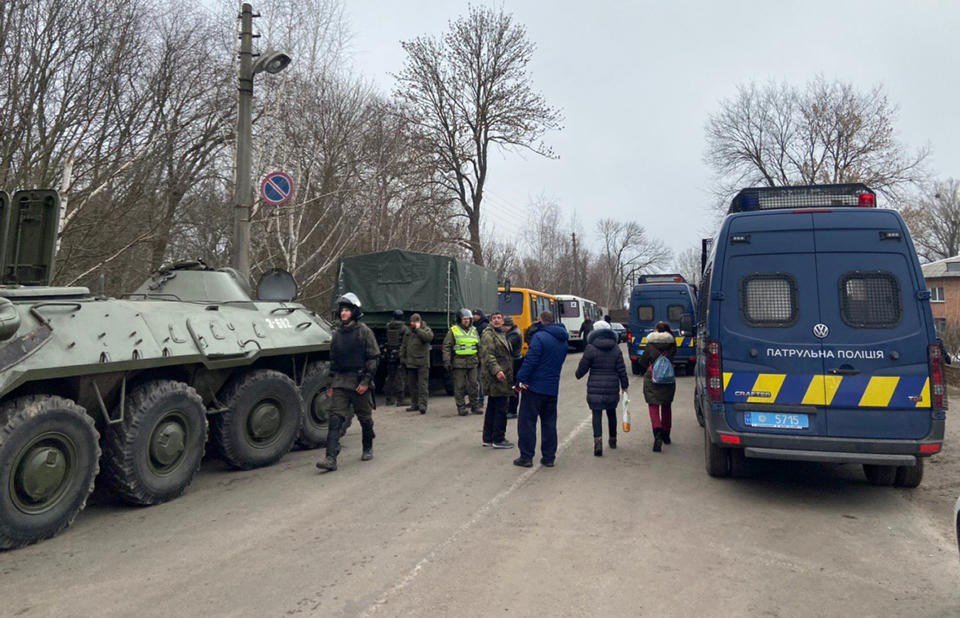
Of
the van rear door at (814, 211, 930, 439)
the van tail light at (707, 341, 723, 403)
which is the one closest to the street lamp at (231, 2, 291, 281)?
the van tail light at (707, 341, 723, 403)

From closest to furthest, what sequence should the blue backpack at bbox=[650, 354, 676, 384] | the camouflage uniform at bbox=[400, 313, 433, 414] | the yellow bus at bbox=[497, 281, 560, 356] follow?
the blue backpack at bbox=[650, 354, 676, 384] → the camouflage uniform at bbox=[400, 313, 433, 414] → the yellow bus at bbox=[497, 281, 560, 356]

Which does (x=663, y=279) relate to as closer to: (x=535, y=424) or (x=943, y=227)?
(x=535, y=424)

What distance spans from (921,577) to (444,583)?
2961mm

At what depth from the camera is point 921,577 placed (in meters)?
3.97

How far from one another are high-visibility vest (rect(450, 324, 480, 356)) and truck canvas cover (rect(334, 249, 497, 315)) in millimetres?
1920

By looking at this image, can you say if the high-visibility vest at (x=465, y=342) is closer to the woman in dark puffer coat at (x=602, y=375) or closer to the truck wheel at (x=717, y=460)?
the woman in dark puffer coat at (x=602, y=375)

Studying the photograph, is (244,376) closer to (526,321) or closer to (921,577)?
(921,577)

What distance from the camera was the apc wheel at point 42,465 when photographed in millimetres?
4270

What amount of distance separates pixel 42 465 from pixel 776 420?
5722 mm

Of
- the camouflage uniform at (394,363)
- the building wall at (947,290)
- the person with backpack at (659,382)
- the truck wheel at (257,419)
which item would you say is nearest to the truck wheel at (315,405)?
the truck wheel at (257,419)

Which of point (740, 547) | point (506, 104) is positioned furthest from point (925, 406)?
point (506, 104)

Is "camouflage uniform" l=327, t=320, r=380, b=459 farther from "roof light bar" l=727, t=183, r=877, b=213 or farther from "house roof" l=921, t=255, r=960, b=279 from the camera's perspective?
"house roof" l=921, t=255, r=960, b=279

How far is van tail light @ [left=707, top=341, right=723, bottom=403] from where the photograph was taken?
5664mm

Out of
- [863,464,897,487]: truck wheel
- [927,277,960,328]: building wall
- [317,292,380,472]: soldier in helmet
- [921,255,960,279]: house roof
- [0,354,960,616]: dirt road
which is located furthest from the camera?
[921,255,960,279]: house roof
